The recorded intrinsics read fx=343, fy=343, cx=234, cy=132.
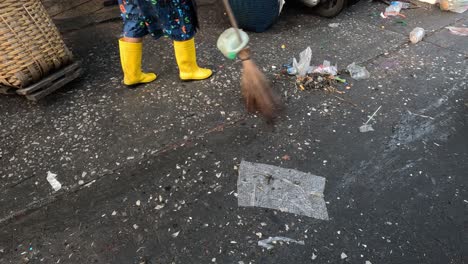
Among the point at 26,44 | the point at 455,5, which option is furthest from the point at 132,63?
the point at 455,5

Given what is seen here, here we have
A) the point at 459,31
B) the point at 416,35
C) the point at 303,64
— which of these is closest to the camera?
the point at 303,64

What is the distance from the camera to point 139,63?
300cm

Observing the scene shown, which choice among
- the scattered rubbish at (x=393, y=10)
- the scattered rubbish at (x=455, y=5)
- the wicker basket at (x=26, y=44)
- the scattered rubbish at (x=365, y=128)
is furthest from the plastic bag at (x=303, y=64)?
the scattered rubbish at (x=455, y=5)

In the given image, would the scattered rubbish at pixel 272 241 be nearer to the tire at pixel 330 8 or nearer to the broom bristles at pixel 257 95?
the broom bristles at pixel 257 95

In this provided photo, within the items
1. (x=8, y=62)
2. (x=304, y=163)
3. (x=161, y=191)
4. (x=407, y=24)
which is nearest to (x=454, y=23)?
(x=407, y=24)

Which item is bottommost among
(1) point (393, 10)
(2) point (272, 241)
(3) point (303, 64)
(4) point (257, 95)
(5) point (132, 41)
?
(1) point (393, 10)

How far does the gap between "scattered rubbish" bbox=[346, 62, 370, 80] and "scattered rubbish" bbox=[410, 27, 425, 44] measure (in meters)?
0.92

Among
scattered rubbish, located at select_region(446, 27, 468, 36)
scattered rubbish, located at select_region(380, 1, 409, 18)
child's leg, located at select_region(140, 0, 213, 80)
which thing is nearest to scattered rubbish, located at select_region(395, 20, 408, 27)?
scattered rubbish, located at select_region(380, 1, 409, 18)

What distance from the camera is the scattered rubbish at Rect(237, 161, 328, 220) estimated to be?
2.05 meters

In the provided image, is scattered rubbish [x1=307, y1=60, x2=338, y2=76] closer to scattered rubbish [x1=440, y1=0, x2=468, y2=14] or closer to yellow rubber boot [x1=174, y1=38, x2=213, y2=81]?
yellow rubber boot [x1=174, y1=38, x2=213, y2=81]

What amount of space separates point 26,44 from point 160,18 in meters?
1.06

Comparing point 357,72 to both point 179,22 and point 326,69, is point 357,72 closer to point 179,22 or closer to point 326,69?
point 326,69

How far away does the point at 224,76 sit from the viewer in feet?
10.5

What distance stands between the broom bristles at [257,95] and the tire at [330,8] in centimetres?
200
